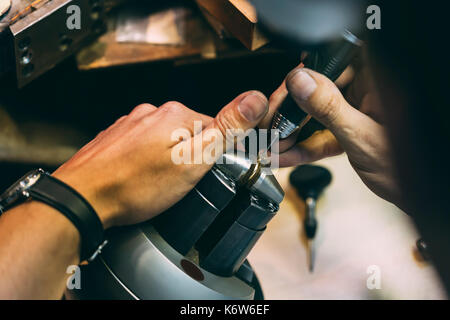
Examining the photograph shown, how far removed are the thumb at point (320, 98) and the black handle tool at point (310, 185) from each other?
0.80 feet

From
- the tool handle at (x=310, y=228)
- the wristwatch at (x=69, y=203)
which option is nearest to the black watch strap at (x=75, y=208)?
the wristwatch at (x=69, y=203)

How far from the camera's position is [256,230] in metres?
0.54

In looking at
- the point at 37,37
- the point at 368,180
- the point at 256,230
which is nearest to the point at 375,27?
the point at 256,230

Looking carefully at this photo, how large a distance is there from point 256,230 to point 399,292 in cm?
34

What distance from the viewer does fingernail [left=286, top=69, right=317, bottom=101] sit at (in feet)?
1.63

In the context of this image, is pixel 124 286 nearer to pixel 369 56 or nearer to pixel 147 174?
pixel 147 174

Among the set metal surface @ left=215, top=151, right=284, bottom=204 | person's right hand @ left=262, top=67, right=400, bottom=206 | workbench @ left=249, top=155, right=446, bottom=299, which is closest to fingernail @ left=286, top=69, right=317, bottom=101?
person's right hand @ left=262, top=67, right=400, bottom=206

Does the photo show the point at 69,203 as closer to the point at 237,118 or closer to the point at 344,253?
the point at 237,118

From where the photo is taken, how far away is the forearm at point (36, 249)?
0.47m

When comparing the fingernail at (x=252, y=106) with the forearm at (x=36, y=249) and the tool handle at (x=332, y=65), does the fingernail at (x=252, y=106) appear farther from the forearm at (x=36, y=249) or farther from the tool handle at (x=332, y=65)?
the forearm at (x=36, y=249)

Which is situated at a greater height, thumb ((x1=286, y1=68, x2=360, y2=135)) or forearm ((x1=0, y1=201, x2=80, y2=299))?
thumb ((x1=286, y1=68, x2=360, y2=135))

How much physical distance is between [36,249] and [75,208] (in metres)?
A: 0.07

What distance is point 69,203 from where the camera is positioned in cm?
47

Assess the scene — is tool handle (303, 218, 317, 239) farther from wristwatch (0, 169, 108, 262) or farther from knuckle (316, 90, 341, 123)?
wristwatch (0, 169, 108, 262)
